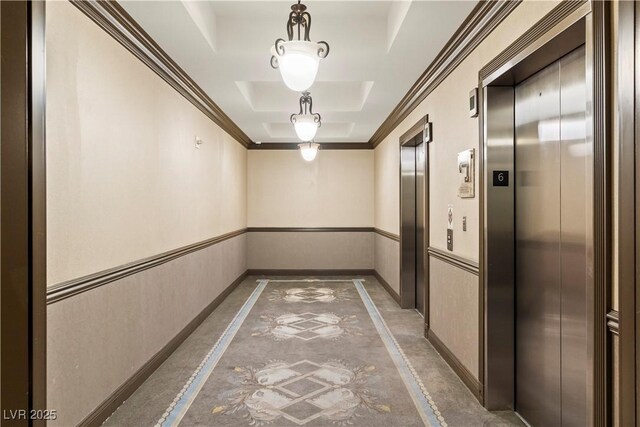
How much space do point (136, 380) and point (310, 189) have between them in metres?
6.17

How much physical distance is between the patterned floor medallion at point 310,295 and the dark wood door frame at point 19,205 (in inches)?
191

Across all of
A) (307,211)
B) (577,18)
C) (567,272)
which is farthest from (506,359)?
(307,211)

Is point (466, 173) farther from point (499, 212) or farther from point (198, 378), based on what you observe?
point (198, 378)

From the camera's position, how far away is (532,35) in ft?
7.69

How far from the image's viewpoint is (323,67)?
409cm

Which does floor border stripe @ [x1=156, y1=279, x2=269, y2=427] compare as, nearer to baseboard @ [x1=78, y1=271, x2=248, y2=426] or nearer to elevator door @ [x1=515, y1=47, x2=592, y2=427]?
baseboard @ [x1=78, y1=271, x2=248, y2=426]

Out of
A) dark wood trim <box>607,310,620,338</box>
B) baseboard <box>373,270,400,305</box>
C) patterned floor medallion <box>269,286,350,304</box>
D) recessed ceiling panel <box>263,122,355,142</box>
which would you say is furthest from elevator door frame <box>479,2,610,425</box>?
recessed ceiling panel <box>263,122,355,142</box>

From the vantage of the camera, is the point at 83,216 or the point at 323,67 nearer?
the point at 83,216

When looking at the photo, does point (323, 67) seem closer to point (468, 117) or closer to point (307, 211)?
point (468, 117)

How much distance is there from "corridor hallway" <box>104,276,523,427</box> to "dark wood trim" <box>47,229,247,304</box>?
1032 mm

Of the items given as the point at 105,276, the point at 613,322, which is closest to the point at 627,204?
the point at 613,322

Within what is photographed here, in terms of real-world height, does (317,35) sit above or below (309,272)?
above

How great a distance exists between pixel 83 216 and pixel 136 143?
1.02 meters

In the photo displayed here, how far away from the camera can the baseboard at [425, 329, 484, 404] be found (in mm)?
3148
